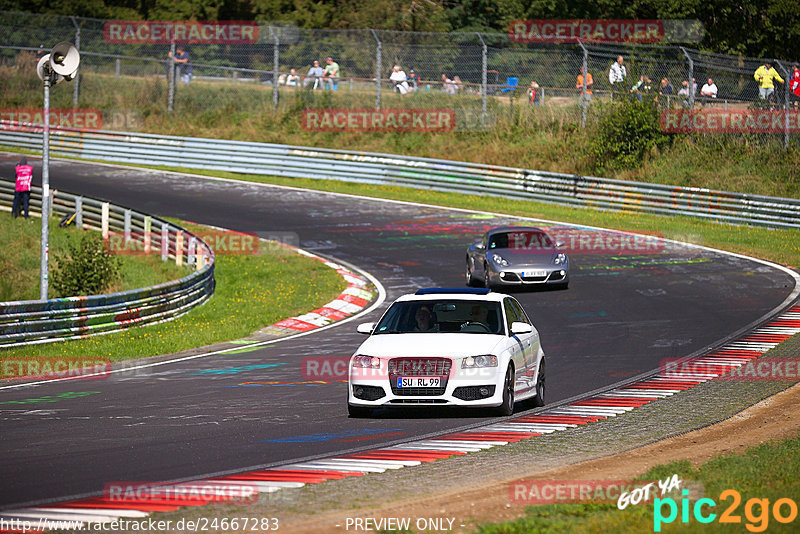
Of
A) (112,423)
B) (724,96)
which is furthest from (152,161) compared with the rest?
(112,423)

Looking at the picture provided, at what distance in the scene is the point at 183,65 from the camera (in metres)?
44.8

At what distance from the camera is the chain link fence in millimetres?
35781

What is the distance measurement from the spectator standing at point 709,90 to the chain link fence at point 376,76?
98 mm

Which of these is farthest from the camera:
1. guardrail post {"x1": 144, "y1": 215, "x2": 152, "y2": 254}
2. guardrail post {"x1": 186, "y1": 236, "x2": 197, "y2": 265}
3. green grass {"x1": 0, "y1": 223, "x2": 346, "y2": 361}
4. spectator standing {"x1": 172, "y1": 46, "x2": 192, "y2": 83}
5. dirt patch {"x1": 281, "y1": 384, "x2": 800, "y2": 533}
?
spectator standing {"x1": 172, "y1": 46, "x2": 192, "y2": 83}

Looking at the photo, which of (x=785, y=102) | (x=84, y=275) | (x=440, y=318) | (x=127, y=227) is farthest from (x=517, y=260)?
(x=785, y=102)

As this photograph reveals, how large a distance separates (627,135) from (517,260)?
16770mm

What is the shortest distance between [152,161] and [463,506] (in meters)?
35.5

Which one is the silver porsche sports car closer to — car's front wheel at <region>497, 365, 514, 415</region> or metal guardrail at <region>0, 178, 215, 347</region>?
metal guardrail at <region>0, 178, 215, 347</region>

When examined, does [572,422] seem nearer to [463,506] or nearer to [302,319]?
[463,506]

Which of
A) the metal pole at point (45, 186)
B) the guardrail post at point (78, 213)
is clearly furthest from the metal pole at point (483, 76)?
the metal pole at point (45, 186)

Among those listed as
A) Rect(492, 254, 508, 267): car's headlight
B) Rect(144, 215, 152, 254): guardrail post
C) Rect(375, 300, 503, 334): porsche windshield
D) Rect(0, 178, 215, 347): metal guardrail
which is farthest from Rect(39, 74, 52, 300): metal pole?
Rect(492, 254, 508, 267): car's headlight

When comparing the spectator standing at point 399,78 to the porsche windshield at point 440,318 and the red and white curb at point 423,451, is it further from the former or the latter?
the porsche windshield at point 440,318

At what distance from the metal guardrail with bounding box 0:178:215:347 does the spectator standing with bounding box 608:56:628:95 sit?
16.6m

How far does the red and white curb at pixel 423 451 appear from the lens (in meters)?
8.02
